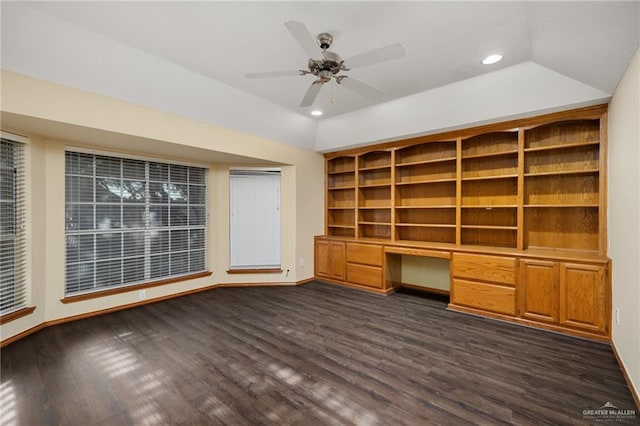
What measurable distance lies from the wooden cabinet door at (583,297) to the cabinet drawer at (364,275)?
2.27 m

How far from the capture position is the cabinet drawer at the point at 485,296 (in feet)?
11.0

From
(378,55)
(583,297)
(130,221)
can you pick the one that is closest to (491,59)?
(378,55)

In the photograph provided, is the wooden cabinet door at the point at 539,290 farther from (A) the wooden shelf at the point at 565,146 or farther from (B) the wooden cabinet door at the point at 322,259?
(B) the wooden cabinet door at the point at 322,259

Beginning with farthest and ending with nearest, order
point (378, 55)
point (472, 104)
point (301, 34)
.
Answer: point (472, 104) → point (378, 55) → point (301, 34)

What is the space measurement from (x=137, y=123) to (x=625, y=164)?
4.66 meters

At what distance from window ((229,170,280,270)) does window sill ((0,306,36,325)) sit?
99.2 inches

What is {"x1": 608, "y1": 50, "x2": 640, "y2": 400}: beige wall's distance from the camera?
6.66 ft

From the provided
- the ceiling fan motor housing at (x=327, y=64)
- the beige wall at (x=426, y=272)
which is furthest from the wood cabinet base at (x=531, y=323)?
the ceiling fan motor housing at (x=327, y=64)

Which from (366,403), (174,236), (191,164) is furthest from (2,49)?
(366,403)

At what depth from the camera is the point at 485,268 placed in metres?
3.51

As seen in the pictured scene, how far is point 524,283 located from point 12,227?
5715 millimetres

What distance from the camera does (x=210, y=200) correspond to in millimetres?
4848

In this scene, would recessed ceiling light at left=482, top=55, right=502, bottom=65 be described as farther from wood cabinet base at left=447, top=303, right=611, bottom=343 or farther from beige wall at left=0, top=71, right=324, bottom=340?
beige wall at left=0, top=71, right=324, bottom=340

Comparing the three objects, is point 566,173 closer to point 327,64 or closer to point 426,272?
point 426,272
